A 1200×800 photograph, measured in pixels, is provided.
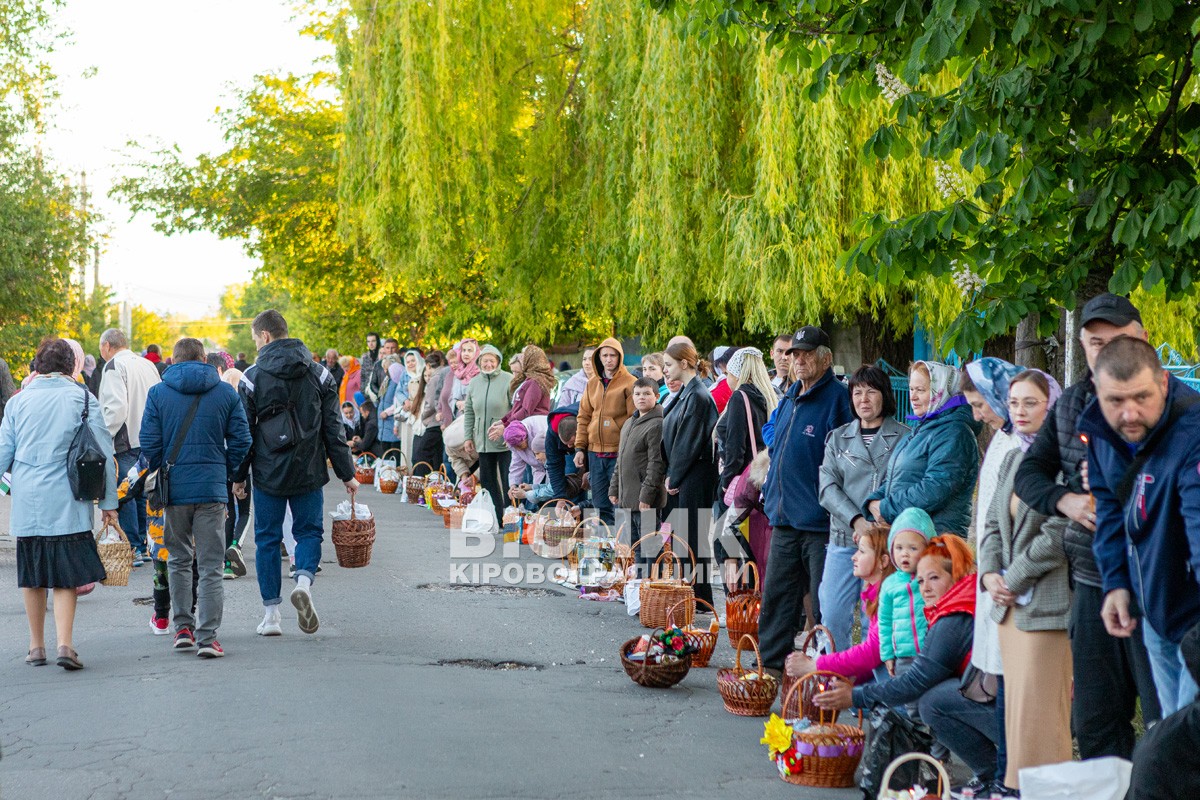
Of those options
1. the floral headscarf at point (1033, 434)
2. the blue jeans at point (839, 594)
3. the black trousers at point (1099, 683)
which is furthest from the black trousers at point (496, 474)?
the black trousers at point (1099, 683)

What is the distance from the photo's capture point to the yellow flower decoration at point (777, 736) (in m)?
5.76

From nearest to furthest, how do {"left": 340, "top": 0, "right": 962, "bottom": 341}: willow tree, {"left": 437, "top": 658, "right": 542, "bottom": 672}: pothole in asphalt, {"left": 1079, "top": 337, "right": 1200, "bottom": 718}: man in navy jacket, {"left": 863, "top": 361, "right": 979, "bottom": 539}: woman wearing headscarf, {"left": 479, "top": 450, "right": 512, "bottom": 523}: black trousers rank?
{"left": 1079, "top": 337, "right": 1200, "bottom": 718}: man in navy jacket < {"left": 863, "top": 361, "right": 979, "bottom": 539}: woman wearing headscarf < {"left": 437, "top": 658, "right": 542, "bottom": 672}: pothole in asphalt < {"left": 340, "top": 0, "right": 962, "bottom": 341}: willow tree < {"left": 479, "top": 450, "right": 512, "bottom": 523}: black trousers

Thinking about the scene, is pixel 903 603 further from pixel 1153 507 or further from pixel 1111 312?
pixel 1153 507

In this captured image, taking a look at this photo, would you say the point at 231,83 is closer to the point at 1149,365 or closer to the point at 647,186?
the point at 647,186

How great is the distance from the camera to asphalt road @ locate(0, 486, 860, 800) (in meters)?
5.64

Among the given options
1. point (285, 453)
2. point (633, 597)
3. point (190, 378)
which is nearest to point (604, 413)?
point (633, 597)

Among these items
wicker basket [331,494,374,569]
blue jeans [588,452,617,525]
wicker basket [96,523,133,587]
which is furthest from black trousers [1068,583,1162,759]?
wicker basket [96,523,133,587]

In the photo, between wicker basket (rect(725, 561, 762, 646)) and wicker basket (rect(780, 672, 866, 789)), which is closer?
wicker basket (rect(780, 672, 866, 789))

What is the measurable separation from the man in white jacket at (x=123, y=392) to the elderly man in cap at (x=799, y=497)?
20.7 feet

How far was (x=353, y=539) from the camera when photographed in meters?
11.4

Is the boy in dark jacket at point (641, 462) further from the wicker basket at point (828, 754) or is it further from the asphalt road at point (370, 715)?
the wicker basket at point (828, 754)

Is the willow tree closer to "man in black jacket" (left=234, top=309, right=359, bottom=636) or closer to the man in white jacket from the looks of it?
"man in black jacket" (left=234, top=309, right=359, bottom=636)

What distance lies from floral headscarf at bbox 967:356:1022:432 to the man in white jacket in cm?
785

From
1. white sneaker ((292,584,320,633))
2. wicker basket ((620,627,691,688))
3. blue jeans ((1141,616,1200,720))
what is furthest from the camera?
white sneaker ((292,584,320,633))
